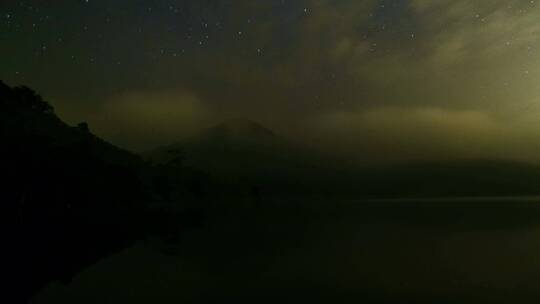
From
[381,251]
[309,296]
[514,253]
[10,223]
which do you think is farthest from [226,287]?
[10,223]

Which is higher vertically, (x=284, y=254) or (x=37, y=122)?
(x=37, y=122)

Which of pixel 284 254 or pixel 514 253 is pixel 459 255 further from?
pixel 284 254

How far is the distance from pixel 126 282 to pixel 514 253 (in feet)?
101

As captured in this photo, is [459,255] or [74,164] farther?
[74,164]

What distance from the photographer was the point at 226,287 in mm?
25297

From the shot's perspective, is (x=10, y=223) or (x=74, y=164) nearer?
(x=10, y=223)

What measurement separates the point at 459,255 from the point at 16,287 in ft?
105

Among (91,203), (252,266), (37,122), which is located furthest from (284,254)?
(37,122)

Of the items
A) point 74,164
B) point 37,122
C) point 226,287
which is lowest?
point 226,287

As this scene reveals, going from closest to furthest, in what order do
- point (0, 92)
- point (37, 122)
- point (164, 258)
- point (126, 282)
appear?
point (126, 282) < point (164, 258) < point (0, 92) < point (37, 122)

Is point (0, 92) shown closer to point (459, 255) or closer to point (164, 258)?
point (164, 258)

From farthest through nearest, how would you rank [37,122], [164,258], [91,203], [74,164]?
[37,122]
[91,203]
[74,164]
[164,258]

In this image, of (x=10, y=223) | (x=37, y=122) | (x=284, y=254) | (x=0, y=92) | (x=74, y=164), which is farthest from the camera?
(x=37, y=122)

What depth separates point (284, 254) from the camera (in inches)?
1510
